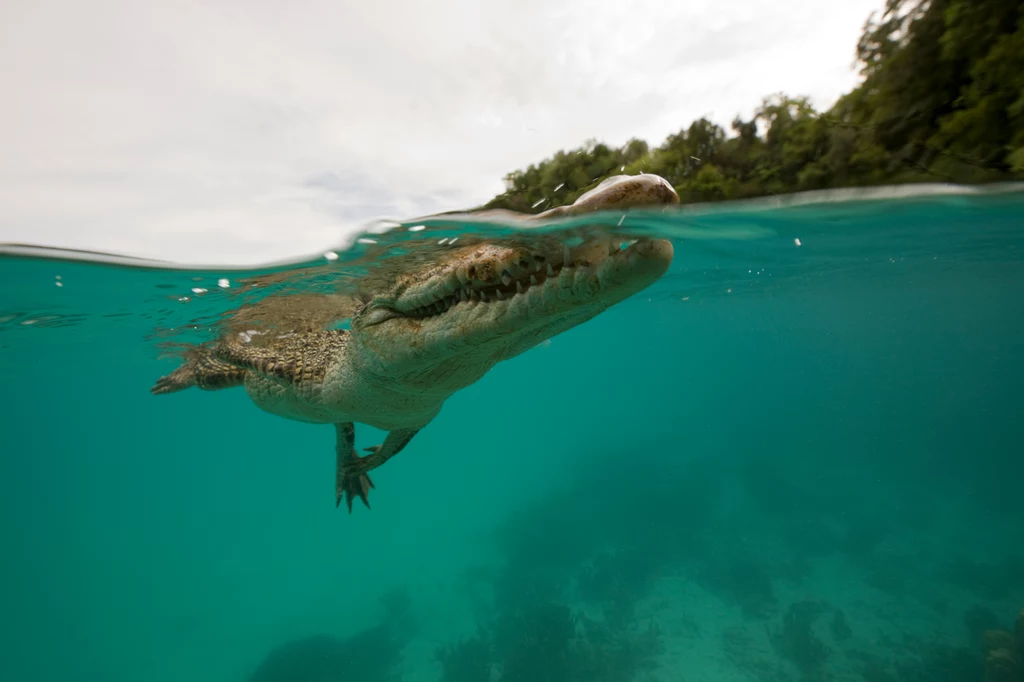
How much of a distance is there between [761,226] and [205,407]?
129ft

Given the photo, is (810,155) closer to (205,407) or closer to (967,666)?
(967,666)

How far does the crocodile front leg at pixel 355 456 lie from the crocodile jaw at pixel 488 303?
230 centimetres

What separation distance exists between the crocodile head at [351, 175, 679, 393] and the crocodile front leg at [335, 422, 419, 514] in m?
2.32

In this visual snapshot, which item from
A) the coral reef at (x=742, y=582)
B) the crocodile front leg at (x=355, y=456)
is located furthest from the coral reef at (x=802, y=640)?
the crocodile front leg at (x=355, y=456)

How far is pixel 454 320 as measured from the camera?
2.28 m

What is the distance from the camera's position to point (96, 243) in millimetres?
4789

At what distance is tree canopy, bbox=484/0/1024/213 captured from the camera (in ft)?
9.44

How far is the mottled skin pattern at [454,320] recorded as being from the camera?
1.82 metres

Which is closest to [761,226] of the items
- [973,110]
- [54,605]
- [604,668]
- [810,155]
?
[810,155]

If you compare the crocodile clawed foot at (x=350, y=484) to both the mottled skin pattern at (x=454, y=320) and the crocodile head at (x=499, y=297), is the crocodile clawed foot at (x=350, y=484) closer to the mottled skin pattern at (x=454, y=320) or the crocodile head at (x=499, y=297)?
the mottled skin pattern at (x=454, y=320)

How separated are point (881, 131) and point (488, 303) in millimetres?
3302

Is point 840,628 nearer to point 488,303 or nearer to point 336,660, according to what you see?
point 336,660

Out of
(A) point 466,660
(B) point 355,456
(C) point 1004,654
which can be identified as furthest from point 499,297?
(C) point 1004,654

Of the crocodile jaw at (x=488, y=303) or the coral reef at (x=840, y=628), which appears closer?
the crocodile jaw at (x=488, y=303)
